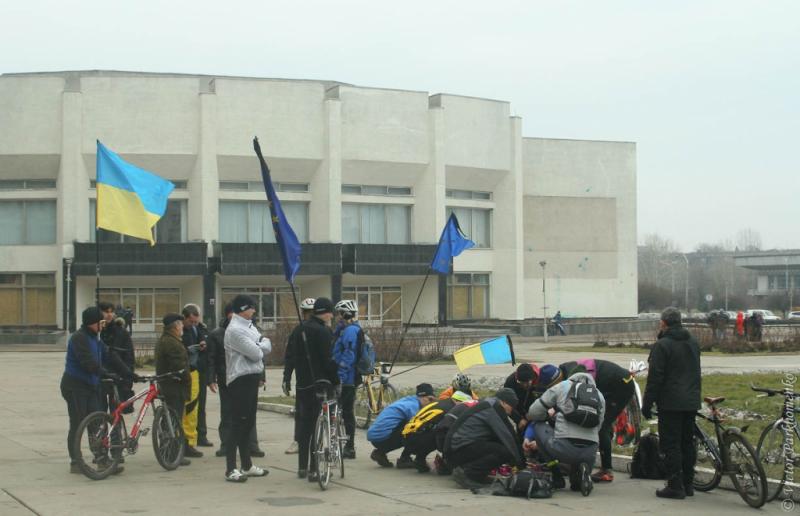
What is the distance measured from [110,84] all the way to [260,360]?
49011mm

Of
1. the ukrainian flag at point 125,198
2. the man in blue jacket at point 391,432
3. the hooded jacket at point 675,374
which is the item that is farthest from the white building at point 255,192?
the hooded jacket at point 675,374

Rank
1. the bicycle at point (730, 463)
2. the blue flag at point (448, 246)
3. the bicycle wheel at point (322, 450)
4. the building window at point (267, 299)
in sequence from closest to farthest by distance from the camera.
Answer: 1. the bicycle at point (730, 463)
2. the bicycle wheel at point (322, 450)
3. the blue flag at point (448, 246)
4. the building window at point (267, 299)

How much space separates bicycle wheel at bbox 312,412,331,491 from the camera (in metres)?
11.2

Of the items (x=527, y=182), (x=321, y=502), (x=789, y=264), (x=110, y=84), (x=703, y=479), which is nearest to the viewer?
(x=321, y=502)

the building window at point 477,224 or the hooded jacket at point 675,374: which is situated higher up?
the building window at point 477,224

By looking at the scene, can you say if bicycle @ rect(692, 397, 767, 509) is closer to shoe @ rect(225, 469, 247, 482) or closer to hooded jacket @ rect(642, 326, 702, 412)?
hooded jacket @ rect(642, 326, 702, 412)

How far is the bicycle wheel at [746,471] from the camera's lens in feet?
33.9

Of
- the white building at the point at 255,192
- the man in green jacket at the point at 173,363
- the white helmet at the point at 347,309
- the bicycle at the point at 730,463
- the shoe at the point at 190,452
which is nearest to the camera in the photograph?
the bicycle at the point at 730,463

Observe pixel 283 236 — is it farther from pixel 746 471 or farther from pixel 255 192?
pixel 255 192

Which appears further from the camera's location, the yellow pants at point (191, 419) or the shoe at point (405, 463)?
the yellow pants at point (191, 419)

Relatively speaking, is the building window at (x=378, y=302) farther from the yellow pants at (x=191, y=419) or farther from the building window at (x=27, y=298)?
the yellow pants at (x=191, y=419)

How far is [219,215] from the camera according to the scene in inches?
2404

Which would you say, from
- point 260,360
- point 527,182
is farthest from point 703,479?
point 527,182

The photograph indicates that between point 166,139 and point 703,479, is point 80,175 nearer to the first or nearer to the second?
point 166,139
